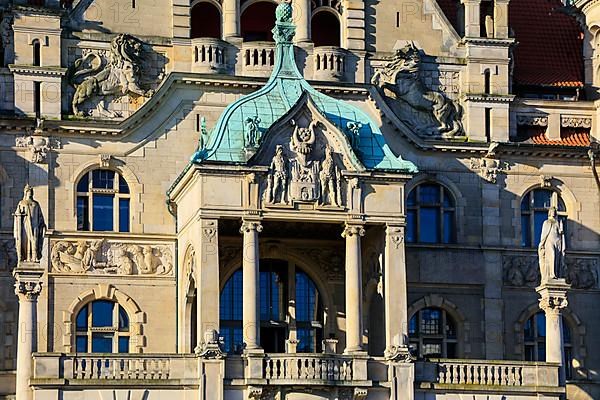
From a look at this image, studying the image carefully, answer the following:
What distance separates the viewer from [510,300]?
49.0 meters

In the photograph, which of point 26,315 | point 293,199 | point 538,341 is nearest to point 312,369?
point 293,199

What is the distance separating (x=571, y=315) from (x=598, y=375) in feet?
5.22

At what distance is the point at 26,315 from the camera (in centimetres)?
4350

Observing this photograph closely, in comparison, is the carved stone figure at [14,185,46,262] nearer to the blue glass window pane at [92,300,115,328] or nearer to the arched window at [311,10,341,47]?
the blue glass window pane at [92,300,115,328]

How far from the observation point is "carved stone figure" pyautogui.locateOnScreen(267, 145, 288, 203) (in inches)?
1747

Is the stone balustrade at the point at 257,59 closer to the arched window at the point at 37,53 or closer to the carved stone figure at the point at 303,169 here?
the carved stone figure at the point at 303,169

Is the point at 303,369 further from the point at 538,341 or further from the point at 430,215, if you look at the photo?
the point at 538,341

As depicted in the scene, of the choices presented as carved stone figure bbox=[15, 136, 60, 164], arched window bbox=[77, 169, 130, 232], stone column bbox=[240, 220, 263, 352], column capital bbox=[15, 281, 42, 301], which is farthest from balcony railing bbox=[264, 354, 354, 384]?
carved stone figure bbox=[15, 136, 60, 164]

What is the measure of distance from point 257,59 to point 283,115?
3652mm

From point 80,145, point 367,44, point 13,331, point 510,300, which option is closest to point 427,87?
point 367,44

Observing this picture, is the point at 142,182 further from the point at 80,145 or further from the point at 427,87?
the point at 427,87

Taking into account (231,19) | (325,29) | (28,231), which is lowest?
(28,231)

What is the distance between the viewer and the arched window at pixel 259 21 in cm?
4966

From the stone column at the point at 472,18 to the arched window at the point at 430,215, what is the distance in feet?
12.9
